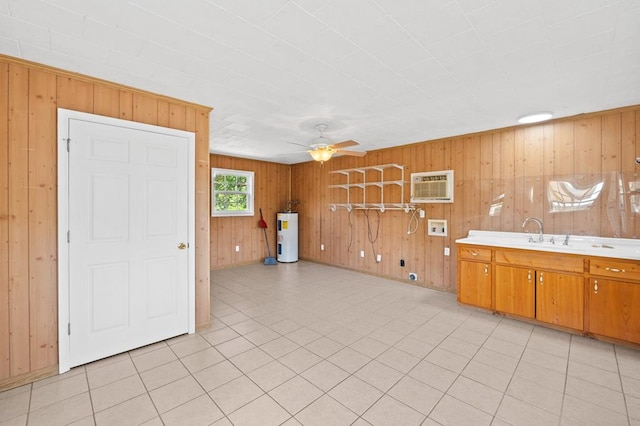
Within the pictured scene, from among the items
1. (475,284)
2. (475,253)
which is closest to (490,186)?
(475,253)

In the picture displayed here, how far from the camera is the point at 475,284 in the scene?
3.70m

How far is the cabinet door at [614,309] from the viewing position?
266cm

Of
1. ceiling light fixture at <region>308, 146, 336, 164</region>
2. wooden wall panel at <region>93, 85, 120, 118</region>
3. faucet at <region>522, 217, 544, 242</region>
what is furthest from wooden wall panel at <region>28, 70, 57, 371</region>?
faucet at <region>522, 217, 544, 242</region>

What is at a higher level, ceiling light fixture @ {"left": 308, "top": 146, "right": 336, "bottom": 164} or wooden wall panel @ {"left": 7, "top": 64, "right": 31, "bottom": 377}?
ceiling light fixture @ {"left": 308, "top": 146, "right": 336, "bottom": 164}

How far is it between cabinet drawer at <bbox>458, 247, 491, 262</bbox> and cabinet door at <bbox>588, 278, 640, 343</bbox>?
974 mm

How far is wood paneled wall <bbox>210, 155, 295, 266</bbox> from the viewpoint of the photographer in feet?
20.2

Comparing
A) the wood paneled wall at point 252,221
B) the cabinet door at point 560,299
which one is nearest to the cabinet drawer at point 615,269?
the cabinet door at point 560,299

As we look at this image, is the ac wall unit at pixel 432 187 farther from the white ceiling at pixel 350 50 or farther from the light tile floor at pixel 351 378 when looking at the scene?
the light tile floor at pixel 351 378

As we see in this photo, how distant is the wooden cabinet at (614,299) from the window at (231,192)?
232 inches

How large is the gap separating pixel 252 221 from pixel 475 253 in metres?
4.79

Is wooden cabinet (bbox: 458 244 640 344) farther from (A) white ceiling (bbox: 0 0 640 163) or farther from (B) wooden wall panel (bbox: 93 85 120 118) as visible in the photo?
(B) wooden wall panel (bbox: 93 85 120 118)

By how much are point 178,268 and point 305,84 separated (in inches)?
89.2

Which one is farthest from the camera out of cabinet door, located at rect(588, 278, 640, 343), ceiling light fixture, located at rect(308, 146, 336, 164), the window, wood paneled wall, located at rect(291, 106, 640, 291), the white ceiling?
the window

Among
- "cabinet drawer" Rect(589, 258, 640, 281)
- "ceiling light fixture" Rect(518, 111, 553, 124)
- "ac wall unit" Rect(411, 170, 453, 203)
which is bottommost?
"cabinet drawer" Rect(589, 258, 640, 281)
